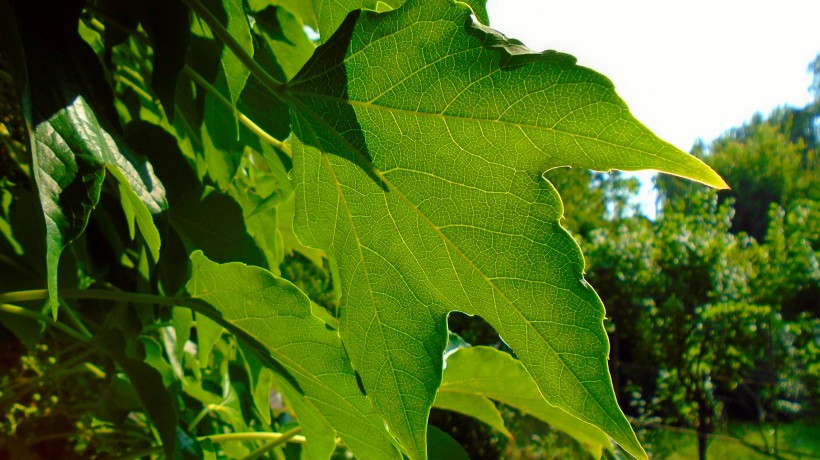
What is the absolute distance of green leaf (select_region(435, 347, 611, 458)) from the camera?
62 centimetres

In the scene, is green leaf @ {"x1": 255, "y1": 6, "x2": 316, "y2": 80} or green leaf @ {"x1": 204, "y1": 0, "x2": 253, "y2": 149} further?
green leaf @ {"x1": 255, "y1": 6, "x2": 316, "y2": 80}

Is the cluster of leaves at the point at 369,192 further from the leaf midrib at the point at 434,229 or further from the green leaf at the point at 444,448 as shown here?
the green leaf at the point at 444,448

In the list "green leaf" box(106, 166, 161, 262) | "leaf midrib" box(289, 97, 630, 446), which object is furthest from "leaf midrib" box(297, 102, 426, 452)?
"green leaf" box(106, 166, 161, 262)

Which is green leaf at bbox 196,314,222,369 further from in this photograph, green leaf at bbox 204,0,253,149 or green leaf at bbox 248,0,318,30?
green leaf at bbox 248,0,318,30

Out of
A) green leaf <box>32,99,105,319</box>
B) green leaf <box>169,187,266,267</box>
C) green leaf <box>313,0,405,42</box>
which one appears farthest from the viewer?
green leaf <box>169,187,266,267</box>

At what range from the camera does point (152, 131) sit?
0.55 metres

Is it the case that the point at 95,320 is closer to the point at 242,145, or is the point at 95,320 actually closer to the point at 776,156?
the point at 242,145

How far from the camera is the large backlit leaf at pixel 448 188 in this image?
1.01 ft

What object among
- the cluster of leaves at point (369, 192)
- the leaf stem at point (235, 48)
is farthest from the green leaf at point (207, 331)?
the leaf stem at point (235, 48)

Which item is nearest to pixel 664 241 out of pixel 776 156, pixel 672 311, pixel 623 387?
pixel 672 311

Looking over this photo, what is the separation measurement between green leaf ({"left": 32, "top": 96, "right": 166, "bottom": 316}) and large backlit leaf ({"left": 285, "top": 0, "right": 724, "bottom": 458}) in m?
0.11

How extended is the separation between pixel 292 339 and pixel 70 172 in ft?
0.62

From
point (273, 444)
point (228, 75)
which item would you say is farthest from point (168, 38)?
point (273, 444)

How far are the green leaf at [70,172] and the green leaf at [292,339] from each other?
0.08 m
